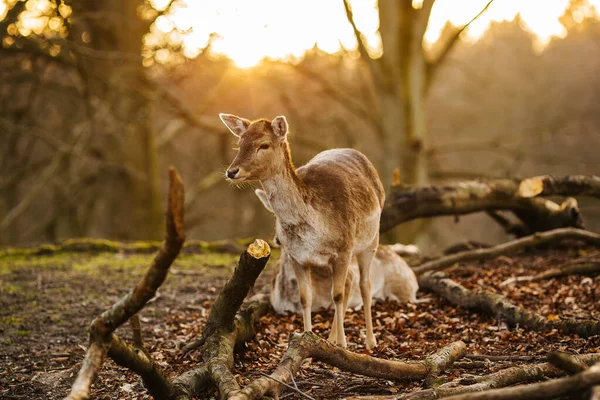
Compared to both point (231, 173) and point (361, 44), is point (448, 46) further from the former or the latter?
point (231, 173)

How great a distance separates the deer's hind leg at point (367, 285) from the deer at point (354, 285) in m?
0.58

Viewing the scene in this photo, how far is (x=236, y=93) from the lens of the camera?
64.7 feet

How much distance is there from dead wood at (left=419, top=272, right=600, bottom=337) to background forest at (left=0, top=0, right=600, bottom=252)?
534 cm

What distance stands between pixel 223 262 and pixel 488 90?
19.5 metres

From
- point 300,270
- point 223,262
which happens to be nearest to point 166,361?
point 300,270

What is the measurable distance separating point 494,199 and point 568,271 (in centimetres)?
196

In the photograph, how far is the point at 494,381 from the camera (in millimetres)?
3820

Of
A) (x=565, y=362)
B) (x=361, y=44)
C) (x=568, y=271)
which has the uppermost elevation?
(x=361, y=44)

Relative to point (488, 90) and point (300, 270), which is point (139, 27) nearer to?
point (300, 270)

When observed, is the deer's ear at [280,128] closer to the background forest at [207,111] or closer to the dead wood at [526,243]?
the dead wood at [526,243]

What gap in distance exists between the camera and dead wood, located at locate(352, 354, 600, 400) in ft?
12.1

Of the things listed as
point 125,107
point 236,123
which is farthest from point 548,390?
point 125,107

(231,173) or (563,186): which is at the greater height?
(231,173)

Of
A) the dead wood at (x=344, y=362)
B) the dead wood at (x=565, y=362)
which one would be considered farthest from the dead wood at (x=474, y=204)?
the dead wood at (x=565, y=362)
